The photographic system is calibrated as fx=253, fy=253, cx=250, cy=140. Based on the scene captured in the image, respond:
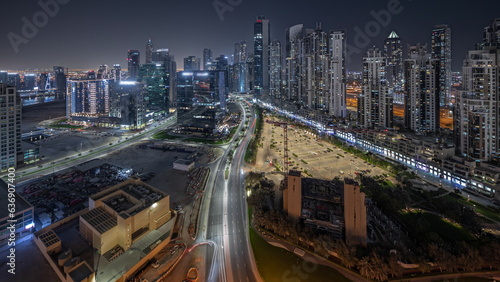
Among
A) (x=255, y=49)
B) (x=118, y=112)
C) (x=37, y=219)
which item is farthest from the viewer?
(x=255, y=49)

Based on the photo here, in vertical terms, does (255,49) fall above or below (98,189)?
above

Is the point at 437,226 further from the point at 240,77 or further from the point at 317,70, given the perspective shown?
the point at 240,77

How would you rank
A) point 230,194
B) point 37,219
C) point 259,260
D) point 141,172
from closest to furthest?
point 259,260 < point 37,219 < point 230,194 < point 141,172

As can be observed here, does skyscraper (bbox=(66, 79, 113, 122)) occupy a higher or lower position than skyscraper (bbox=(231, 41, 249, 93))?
lower

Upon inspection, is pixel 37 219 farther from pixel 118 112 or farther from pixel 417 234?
pixel 118 112

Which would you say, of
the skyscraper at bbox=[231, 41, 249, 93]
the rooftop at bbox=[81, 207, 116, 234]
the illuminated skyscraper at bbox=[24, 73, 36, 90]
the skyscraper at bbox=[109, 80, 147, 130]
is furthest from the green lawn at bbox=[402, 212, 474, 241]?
the illuminated skyscraper at bbox=[24, 73, 36, 90]

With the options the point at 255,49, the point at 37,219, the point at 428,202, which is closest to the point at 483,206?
the point at 428,202

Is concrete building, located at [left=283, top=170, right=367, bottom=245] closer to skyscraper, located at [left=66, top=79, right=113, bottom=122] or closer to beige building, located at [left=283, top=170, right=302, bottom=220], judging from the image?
beige building, located at [left=283, top=170, right=302, bottom=220]
